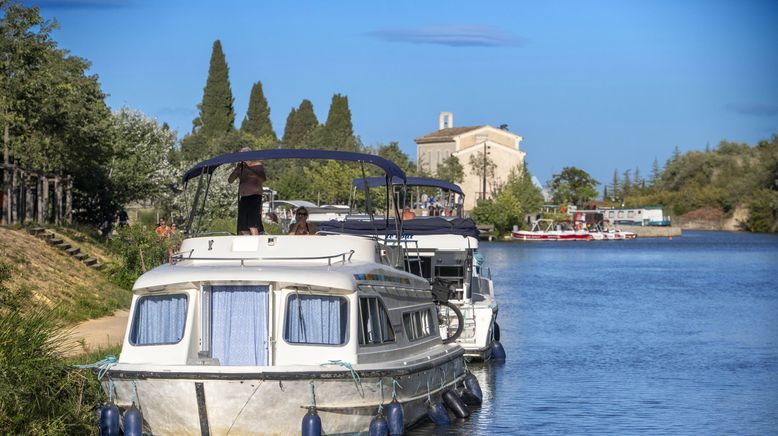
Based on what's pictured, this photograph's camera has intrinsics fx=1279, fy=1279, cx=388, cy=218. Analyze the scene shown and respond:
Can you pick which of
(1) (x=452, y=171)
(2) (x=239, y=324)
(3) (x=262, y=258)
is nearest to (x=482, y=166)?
(1) (x=452, y=171)

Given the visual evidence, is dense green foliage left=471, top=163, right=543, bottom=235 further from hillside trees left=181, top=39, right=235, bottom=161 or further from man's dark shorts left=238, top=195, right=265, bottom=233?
man's dark shorts left=238, top=195, right=265, bottom=233

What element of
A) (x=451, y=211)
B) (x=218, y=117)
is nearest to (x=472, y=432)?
(x=451, y=211)

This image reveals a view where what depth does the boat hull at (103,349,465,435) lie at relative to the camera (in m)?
16.1

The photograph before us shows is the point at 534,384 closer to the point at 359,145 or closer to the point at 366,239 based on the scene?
the point at 366,239

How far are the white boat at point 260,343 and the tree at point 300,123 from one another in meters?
146

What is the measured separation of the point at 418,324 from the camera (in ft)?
67.1

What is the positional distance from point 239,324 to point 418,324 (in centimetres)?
430

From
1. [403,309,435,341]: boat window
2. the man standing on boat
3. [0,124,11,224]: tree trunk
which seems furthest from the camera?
[0,124,11,224]: tree trunk

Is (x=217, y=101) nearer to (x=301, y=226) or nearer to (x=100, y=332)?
(x=100, y=332)

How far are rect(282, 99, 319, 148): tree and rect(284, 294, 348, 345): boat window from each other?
147 meters

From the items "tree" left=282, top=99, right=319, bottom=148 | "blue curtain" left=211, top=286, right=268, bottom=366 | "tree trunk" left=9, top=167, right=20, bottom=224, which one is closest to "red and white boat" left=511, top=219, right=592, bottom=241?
"tree" left=282, top=99, right=319, bottom=148

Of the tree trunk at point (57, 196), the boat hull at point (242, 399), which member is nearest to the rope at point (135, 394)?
the boat hull at point (242, 399)

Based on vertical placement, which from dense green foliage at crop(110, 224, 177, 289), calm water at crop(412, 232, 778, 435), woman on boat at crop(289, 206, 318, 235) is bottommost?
calm water at crop(412, 232, 778, 435)

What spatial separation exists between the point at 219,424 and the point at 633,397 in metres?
12.4
